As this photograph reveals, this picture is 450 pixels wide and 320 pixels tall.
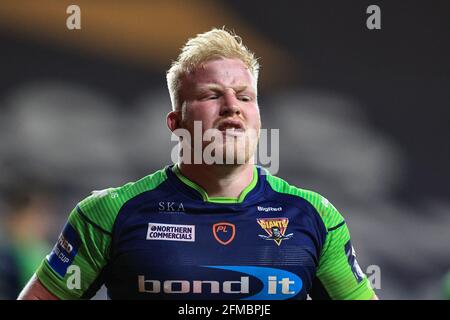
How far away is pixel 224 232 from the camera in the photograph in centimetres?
257

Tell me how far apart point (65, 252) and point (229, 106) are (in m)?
0.86

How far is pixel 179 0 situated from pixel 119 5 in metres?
0.41

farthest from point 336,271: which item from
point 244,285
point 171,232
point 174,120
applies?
point 174,120

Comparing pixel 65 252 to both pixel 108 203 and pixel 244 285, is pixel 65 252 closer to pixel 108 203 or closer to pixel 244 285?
pixel 108 203

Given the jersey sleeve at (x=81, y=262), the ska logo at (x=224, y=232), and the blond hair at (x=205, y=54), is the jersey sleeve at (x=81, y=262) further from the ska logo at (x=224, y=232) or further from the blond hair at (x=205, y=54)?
the blond hair at (x=205, y=54)

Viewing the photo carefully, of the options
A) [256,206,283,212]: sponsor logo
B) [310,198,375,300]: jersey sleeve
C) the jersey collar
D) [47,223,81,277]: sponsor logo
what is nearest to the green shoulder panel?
[310,198,375,300]: jersey sleeve

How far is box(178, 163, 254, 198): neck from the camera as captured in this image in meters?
2.63

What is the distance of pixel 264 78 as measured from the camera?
4516mm

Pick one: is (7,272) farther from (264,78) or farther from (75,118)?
(264,78)

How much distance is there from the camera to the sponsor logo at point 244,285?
2.49m

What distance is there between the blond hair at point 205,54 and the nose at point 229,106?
0.19 metres

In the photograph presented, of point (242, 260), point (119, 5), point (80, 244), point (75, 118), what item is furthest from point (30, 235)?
point (242, 260)
